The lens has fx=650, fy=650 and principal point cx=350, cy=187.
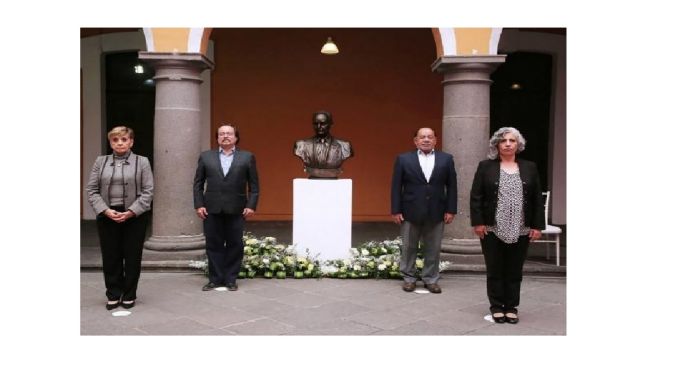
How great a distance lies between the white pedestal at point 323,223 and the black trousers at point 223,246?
1.02 metres

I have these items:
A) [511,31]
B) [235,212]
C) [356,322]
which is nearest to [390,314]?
[356,322]

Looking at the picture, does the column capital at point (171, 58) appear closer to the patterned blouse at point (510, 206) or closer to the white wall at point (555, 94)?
the patterned blouse at point (510, 206)

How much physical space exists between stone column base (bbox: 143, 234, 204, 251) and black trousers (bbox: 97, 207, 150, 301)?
154 cm

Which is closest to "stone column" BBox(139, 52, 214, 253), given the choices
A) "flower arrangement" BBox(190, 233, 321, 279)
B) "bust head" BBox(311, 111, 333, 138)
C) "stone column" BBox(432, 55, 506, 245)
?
"flower arrangement" BBox(190, 233, 321, 279)

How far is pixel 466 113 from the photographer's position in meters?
6.51

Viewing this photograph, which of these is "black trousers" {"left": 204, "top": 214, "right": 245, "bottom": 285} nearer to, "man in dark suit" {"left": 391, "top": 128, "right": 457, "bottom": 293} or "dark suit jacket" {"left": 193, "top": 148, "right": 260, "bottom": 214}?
"dark suit jacket" {"left": 193, "top": 148, "right": 260, "bottom": 214}

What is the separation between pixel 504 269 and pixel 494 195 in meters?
0.58

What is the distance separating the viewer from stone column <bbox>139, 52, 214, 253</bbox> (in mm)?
6500

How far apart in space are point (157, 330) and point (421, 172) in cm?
249

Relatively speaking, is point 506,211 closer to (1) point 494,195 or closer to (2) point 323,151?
(1) point 494,195

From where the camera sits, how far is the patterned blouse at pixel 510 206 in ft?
15.1

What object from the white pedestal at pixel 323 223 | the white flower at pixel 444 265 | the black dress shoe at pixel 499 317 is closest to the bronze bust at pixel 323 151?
the white pedestal at pixel 323 223

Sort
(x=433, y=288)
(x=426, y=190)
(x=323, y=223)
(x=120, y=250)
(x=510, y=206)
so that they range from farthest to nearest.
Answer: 1. (x=323, y=223)
2. (x=433, y=288)
3. (x=426, y=190)
4. (x=120, y=250)
5. (x=510, y=206)

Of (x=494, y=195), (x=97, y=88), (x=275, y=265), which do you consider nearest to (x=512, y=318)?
(x=494, y=195)
